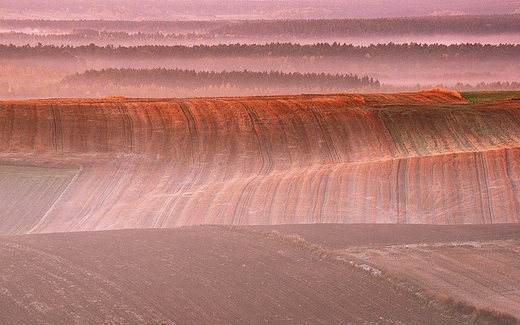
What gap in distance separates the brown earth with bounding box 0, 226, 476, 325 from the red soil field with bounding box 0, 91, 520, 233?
7.31 meters

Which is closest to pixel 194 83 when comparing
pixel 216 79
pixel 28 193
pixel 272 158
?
pixel 216 79

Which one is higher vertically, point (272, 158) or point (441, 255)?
point (272, 158)

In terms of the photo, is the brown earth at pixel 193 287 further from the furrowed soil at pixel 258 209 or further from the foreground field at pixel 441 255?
the foreground field at pixel 441 255

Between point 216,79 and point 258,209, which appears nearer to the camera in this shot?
point 258,209

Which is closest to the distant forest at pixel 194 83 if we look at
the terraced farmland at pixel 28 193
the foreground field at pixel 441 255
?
the terraced farmland at pixel 28 193

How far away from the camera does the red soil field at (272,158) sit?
19.7 m

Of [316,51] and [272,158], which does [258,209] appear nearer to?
[272,158]

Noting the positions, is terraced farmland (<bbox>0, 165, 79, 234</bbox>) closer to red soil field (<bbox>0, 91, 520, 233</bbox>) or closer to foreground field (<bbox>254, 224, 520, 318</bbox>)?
red soil field (<bbox>0, 91, 520, 233</bbox>)

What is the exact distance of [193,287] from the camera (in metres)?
8.97

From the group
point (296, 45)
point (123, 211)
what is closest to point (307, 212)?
point (123, 211)

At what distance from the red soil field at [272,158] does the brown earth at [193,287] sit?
24.0 feet

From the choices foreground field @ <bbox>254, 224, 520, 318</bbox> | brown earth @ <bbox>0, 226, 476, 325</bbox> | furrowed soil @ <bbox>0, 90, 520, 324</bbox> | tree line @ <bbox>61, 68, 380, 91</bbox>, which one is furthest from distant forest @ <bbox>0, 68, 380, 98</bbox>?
brown earth @ <bbox>0, 226, 476, 325</bbox>

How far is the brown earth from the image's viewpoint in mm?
7977

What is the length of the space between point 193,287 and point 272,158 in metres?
19.3
